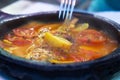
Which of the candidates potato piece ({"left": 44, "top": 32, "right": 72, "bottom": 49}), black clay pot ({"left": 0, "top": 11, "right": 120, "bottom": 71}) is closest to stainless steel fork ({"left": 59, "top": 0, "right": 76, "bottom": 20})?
black clay pot ({"left": 0, "top": 11, "right": 120, "bottom": 71})

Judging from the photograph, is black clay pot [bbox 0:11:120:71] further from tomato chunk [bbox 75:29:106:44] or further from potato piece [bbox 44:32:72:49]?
potato piece [bbox 44:32:72:49]

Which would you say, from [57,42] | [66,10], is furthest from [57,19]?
[57,42]

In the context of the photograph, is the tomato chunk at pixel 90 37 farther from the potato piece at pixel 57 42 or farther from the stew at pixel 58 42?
the potato piece at pixel 57 42

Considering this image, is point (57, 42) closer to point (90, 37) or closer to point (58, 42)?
point (58, 42)

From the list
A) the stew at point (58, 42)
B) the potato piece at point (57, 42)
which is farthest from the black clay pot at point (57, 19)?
the potato piece at point (57, 42)

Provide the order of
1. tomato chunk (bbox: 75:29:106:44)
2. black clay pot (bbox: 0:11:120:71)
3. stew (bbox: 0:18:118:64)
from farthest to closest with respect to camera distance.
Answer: tomato chunk (bbox: 75:29:106:44) → stew (bbox: 0:18:118:64) → black clay pot (bbox: 0:11:120:71)

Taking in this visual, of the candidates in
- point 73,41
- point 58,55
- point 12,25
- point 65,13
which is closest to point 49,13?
point 65,13
